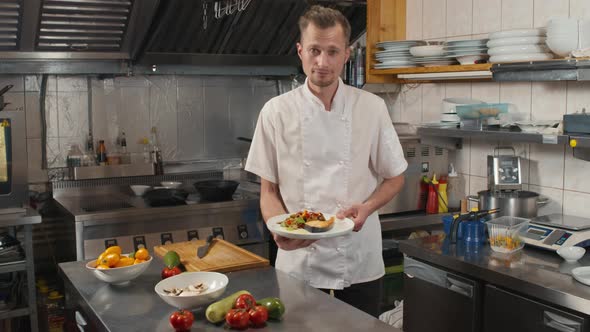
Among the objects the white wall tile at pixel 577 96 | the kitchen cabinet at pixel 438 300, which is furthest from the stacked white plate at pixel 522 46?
the kitchen cabinet at pixel 438 300

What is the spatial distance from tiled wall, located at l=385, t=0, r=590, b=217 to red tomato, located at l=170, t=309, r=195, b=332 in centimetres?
238

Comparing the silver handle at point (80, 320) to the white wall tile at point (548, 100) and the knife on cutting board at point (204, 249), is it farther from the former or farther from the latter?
the white wall tile at point (548, 100)

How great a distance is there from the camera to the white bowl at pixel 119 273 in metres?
2.30

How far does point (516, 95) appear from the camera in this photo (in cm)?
380

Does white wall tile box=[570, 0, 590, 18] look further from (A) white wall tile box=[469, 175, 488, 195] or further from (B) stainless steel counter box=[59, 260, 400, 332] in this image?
(B) stainless steel counter box=[59, 260, 400, 332]

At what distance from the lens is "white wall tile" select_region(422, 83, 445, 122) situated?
14.3 feet

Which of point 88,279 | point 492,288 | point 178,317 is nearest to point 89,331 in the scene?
point 88,279

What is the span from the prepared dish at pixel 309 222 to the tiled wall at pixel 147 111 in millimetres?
2659

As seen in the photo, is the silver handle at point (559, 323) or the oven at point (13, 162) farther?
the oven at point (13, 162)

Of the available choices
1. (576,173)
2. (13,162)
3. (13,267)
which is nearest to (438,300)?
(576,173)

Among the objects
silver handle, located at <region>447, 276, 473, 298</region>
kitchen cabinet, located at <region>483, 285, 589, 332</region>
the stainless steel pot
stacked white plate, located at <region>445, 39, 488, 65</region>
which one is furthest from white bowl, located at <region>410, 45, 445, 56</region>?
kitchen cabinet, located at <region>483, 285, 589, 332</region>

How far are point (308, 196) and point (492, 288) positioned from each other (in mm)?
935

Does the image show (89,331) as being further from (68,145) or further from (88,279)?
(68,145)

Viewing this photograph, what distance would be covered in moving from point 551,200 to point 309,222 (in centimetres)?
185
